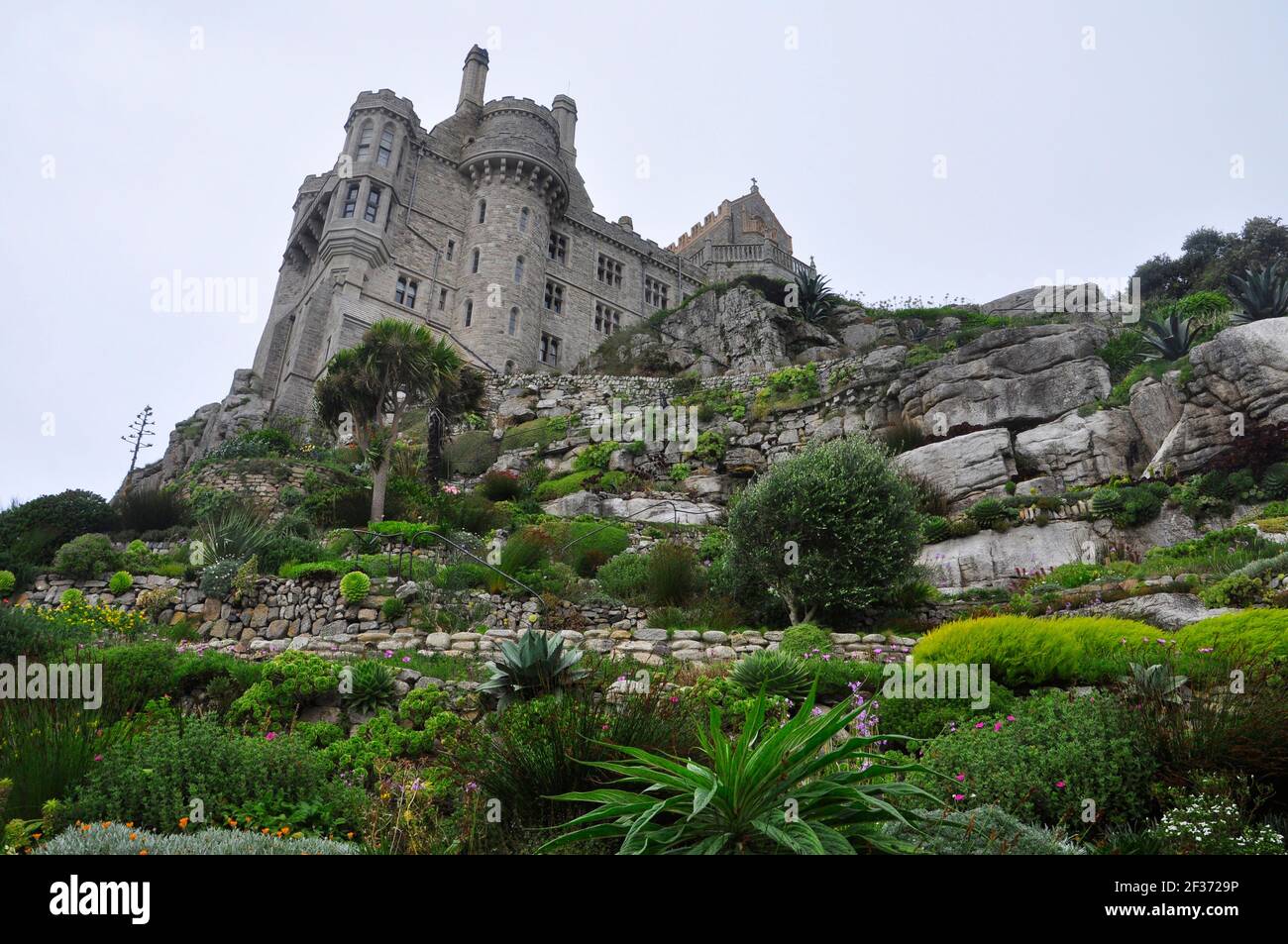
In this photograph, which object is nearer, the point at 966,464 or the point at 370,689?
the point at 370,689

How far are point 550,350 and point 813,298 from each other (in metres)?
13.8

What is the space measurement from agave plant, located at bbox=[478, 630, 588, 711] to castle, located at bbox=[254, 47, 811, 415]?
2836 centimetres

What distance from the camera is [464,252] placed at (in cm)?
4034

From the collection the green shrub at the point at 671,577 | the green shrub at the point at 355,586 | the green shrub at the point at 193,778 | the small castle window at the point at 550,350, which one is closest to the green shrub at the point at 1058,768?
the green shrub at the point at 193,778

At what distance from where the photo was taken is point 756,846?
4055 mm

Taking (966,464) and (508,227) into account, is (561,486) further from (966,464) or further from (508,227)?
(508,227)

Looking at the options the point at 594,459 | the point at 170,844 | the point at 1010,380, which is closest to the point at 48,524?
the point at 594,459

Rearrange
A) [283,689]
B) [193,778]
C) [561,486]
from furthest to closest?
[561,486] < [283,689] < [193,778]

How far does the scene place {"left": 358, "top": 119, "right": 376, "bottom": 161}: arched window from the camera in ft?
125

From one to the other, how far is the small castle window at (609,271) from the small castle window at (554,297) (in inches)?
140

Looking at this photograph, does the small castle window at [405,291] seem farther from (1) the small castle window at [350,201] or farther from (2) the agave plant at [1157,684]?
(2) the agave plant at [1157,684]

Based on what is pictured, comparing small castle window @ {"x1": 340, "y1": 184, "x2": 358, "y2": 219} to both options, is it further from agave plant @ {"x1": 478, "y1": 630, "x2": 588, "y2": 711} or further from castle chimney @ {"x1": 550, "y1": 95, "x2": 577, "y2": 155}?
agave plant @ {"x1": 478, "y1": 630, "x2": 588, "y2": 711}
